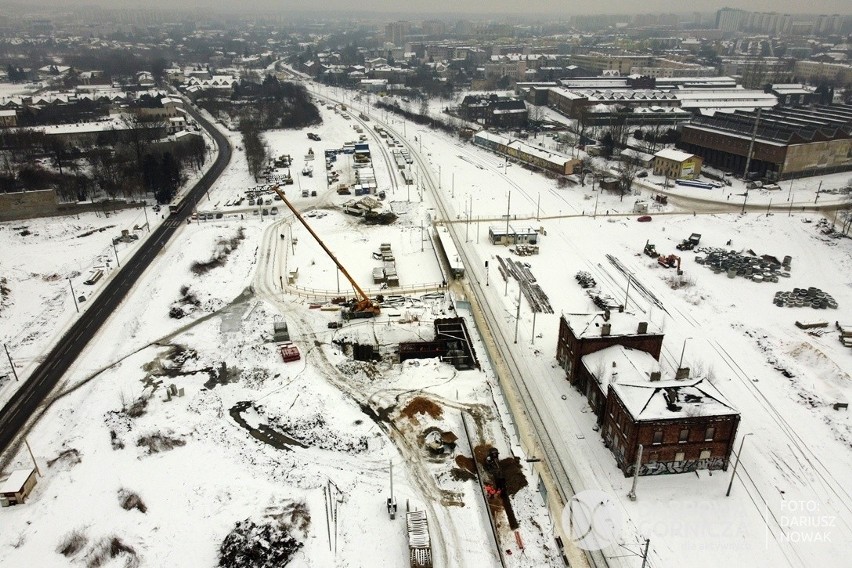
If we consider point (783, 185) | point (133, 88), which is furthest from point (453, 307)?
point (133, 88)

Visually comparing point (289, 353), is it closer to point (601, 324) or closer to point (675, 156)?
point (601, 324)

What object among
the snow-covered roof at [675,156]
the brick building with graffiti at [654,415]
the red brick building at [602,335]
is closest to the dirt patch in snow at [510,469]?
the brick building with graffiti at [654,415]

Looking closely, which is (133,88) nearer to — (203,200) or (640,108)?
(203,200)

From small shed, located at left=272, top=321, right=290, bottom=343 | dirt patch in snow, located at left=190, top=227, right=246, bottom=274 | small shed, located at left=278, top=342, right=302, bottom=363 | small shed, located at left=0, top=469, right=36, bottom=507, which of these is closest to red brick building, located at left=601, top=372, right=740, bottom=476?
small shed, located at left=278, top=342, right=302, bottom=363

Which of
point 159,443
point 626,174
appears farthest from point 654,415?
point 626,174

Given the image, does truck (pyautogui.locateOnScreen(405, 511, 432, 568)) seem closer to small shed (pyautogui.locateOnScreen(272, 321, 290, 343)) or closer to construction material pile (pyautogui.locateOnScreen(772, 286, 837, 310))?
small shed (pyautogui.locateOnScreen(272, 321, 290, 343))

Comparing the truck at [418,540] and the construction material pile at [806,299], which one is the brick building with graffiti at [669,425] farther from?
the construction material pile at [806,299]
